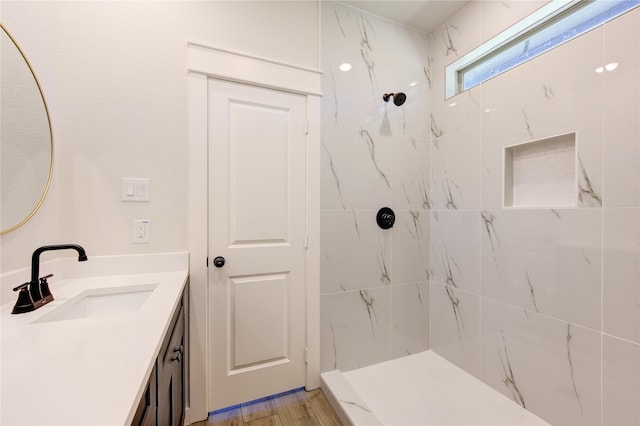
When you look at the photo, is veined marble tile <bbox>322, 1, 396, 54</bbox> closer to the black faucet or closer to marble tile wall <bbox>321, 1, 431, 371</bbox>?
marble tile wall <bbox>321, 1, 431, 371</bbox>

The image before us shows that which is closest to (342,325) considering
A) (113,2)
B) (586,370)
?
(586,370)

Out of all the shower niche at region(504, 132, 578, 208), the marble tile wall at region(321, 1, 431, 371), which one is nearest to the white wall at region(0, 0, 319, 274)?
the marble tile wall at region(321, 1, 431, 371)

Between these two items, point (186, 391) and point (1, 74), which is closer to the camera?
point (1, 74)

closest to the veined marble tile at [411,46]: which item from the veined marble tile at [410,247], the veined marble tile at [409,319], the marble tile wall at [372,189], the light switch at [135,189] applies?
the marble tile wall at [372,189]

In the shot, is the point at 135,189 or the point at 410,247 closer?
the point at 135,189

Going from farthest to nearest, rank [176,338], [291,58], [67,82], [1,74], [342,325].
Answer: [342,325], [291,58], [67,82], [176,338], [1,74]

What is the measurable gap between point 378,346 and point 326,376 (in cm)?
45

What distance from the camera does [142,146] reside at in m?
1.35

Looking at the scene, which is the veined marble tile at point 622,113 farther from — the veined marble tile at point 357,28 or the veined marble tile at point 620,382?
the veined marble tile at point 357,28

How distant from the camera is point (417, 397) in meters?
1.59

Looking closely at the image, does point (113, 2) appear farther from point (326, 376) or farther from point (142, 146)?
point (326, 376)

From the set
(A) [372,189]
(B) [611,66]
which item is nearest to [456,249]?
(A) [372,189]

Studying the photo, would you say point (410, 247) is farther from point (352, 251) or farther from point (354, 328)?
point (354, 328)

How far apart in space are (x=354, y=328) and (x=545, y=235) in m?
1.29
